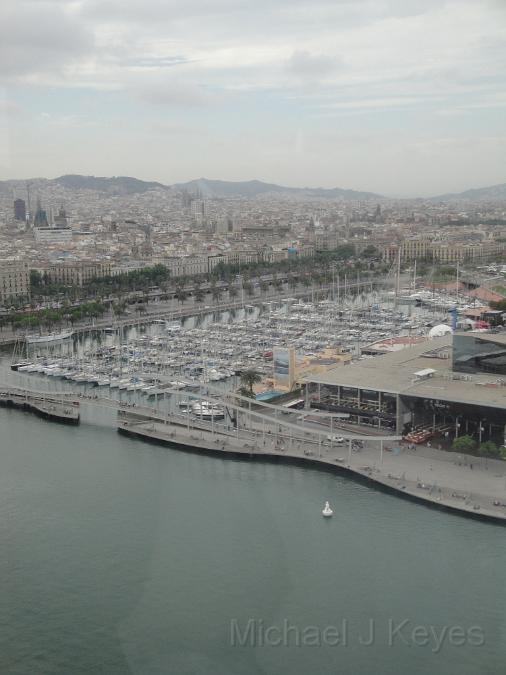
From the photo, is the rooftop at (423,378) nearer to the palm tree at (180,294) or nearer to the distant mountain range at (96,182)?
the distant mountain range at (96,182)

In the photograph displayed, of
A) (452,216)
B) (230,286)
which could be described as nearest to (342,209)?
(452,216)

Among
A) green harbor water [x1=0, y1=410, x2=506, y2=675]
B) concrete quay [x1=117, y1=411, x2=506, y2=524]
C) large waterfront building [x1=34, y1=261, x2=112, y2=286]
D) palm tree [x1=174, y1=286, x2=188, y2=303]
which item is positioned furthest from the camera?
large waterfront building [x1=34, y1=261, x2=112, y2=286]

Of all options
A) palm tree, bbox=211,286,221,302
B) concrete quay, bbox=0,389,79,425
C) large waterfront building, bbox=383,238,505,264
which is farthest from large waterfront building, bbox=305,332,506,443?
large waterfront building, bbox=383,238,505,264

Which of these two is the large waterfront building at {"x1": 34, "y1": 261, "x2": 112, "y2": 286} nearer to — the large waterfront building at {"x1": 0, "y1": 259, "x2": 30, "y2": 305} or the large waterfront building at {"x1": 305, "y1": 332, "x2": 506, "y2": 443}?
the large waterfront building at {"x1": 0, "y1": 259, "x2": 30, "y2": 305}

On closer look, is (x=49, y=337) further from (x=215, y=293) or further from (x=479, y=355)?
(x=479, y=355)

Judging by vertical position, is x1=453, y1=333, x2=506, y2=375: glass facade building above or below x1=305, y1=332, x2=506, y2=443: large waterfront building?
above

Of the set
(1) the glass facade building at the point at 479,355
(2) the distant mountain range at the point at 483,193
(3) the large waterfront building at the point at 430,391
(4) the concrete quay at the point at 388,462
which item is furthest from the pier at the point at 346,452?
(2) the distant mountain range at the point at 483,193

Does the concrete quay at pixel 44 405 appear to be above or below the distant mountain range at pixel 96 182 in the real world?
below
